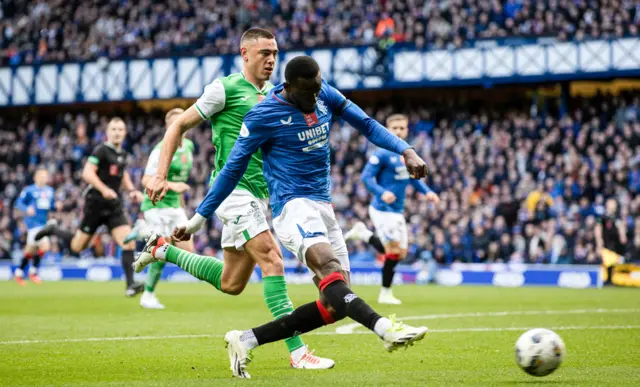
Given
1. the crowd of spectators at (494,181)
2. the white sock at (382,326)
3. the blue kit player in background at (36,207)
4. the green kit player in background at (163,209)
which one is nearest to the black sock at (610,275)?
the crowd of spectators at (494,181)

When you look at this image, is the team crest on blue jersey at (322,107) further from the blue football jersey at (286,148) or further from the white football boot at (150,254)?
the white football boot at (150,254)

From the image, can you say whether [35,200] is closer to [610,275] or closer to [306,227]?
[610,275]

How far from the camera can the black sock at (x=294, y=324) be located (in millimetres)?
6914

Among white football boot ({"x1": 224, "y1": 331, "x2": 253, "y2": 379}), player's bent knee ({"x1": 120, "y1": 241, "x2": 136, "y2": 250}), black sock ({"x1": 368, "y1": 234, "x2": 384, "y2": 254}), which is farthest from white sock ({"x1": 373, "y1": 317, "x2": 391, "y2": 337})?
black sock ({"x1": 368, "y1": 234, "x2": 384, "y2": 254})

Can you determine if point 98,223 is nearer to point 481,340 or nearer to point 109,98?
point 481,340

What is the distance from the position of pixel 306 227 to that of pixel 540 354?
180 cm

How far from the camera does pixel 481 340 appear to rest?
9.52 meters

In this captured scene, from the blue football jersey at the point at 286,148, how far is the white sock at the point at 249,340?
2.95ft

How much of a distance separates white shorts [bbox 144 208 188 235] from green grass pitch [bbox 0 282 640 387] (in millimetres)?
1180

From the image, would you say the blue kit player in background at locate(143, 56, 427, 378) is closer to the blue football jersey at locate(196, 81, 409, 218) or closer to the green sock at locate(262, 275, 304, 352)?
the blue football jersey at locate(196, 81, 409, 218)

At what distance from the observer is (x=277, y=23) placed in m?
34.9

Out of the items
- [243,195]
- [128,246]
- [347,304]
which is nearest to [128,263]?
[128,246]

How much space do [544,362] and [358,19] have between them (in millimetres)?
28324

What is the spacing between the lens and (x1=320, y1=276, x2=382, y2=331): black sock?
20.6ft
